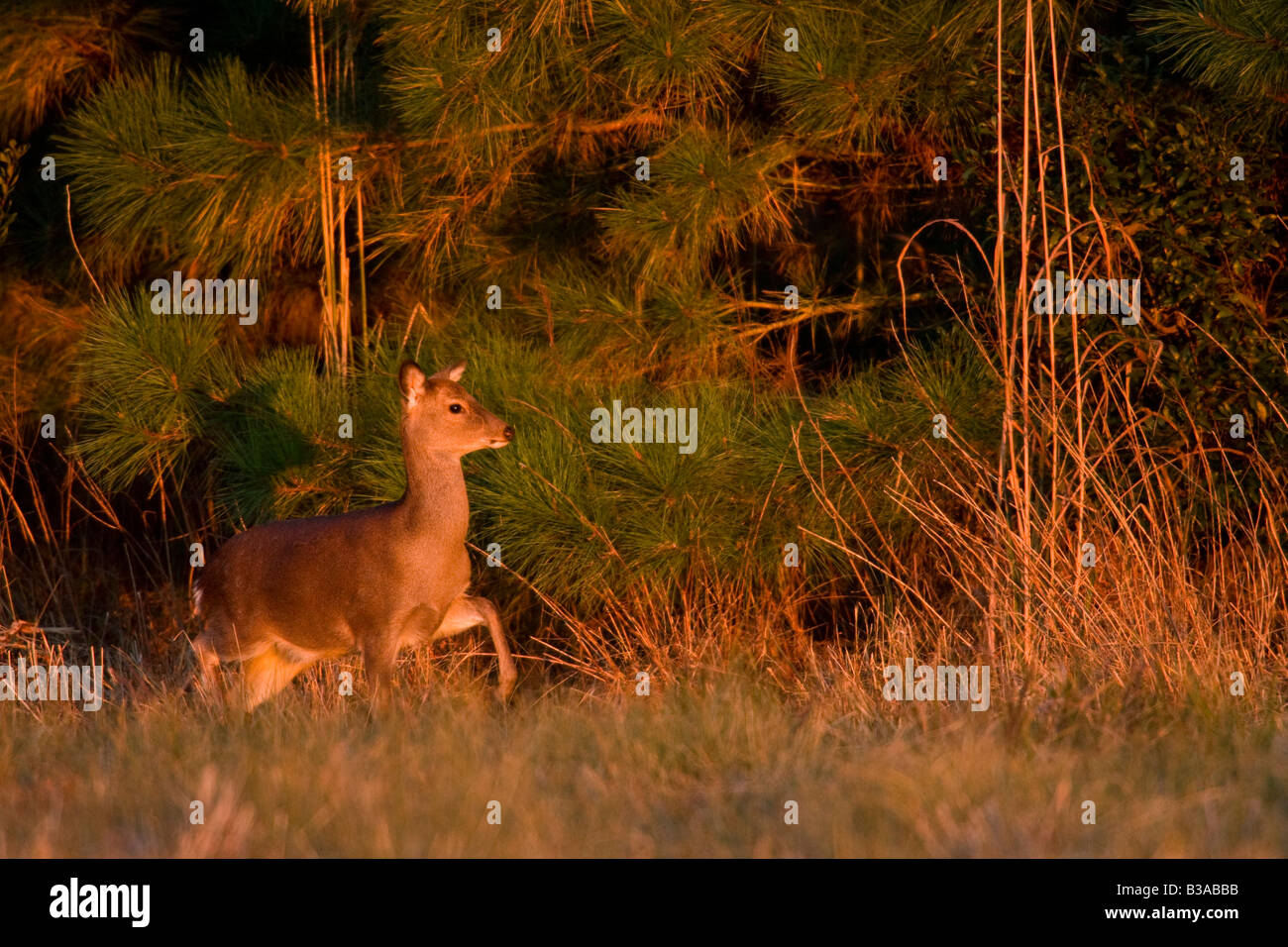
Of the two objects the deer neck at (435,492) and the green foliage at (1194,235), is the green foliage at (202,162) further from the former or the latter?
the green foliage at (1194,235)

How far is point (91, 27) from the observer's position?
29.2ft

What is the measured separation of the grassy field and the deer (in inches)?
27.3

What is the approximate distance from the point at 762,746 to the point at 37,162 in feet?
23.9

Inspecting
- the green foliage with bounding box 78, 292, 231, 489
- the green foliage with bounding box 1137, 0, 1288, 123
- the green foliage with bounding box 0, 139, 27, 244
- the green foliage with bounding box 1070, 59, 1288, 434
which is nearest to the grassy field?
the green foliage with bounding box 1070, 59, 1288, 434

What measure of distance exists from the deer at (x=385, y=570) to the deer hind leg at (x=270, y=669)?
0.07 meters

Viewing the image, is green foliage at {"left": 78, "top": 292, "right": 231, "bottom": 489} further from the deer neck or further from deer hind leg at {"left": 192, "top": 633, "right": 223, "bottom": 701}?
the deer neck

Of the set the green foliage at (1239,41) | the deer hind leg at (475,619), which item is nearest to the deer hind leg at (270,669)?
the deer hind leg at (475,619)

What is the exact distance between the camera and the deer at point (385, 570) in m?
5.38

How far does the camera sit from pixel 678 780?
3738 millimetres

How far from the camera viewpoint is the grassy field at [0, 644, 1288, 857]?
3227 millimetres

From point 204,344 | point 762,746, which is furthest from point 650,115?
point 762,746

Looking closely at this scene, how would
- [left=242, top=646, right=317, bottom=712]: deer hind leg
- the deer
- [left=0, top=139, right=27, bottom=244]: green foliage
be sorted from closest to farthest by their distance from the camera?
the deer < [left=242, top=646, right=317, bottom=712]: deer hind leg < [left=0, top=139, right=27, bottom=244]: green foliage

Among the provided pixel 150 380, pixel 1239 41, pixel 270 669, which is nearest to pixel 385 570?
pixel 270 669

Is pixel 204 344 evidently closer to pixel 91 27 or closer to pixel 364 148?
pixel 364 148
